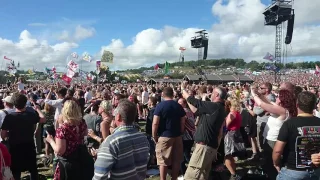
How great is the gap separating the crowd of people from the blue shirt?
0.02 m

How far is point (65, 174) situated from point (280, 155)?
2.63m

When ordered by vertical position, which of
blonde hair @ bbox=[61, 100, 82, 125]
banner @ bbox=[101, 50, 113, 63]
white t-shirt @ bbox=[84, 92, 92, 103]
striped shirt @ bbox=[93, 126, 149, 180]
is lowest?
white t-shirt @ bbox=[84, 92, 92, 103]

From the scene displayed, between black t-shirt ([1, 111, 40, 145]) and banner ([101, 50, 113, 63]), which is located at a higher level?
banner ([101, 50, 113, 63])

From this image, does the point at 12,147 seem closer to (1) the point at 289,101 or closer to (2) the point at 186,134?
(2) the point at 186,134

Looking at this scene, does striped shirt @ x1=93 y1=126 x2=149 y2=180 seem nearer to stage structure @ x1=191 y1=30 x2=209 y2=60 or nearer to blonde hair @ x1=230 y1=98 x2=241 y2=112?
blonde hair @ x1=230 y1=98 x2=241 y2=112

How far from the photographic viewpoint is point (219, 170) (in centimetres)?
626

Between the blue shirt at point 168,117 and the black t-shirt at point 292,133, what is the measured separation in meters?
2.58

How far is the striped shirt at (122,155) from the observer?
2732 millimetres

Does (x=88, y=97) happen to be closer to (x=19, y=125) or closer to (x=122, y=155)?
(x=19, y=125)

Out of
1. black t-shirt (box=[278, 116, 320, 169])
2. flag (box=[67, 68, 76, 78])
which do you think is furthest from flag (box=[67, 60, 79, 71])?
black t-shirt (box=[278, 116, 320, 169])

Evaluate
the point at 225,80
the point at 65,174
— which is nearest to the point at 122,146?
the point at 65,174

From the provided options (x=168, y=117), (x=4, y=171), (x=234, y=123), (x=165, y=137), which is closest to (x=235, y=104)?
(x=234, y=123)

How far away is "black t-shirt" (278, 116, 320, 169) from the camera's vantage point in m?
3.26

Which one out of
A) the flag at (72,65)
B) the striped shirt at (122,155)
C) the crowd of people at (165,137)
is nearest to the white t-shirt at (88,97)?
the flag at (72,65)
